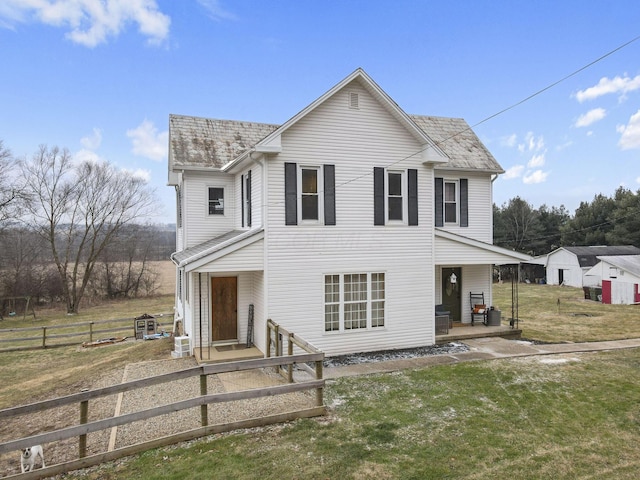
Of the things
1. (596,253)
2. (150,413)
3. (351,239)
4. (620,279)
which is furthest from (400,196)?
(596,253)

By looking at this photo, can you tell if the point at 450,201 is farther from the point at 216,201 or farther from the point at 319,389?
the point at 319,389

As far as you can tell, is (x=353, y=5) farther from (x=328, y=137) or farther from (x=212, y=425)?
(x=212, y=425)

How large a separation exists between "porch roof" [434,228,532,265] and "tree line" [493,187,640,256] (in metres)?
38.7

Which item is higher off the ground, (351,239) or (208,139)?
(208,139)

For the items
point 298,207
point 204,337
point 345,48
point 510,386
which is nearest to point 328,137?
point 298,207

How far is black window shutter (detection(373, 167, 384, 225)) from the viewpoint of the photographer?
12.2 metres

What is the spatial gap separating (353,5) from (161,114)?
32.2 feet

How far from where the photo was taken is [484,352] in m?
11.7

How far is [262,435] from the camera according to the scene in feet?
22.0

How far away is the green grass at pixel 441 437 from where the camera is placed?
18.6 ft

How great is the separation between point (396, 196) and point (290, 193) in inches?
135

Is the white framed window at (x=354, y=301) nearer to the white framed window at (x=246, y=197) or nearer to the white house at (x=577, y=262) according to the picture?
the white framed window at (x=246, y=197)

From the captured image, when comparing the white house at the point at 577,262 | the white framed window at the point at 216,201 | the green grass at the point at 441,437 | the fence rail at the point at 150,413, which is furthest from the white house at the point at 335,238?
the white house at the point at 577,262

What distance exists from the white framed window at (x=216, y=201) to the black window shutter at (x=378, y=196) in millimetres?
5778
